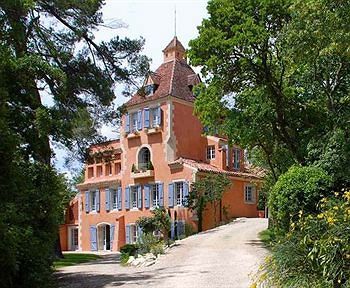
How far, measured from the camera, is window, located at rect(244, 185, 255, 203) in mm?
37050

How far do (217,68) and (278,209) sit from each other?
6173 millimetres

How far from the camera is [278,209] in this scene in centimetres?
1867

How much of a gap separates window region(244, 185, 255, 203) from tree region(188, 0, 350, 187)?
14.7 meters

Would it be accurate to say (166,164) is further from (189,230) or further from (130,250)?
(130,250)

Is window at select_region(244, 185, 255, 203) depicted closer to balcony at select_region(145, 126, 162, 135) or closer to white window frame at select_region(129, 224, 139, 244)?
balcony at select_region(145, 126, 162, 135)

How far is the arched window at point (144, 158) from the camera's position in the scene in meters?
37.4

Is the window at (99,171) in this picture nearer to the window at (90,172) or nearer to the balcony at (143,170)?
the window at (90,172)

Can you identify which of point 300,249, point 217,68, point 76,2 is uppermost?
point 76,2

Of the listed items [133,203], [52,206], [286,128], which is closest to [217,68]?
[286,128]

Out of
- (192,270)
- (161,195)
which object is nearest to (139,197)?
(161,195)

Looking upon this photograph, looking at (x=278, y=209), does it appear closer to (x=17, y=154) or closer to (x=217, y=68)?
(x=217, y=68)

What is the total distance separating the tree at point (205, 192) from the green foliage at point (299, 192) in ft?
42.5

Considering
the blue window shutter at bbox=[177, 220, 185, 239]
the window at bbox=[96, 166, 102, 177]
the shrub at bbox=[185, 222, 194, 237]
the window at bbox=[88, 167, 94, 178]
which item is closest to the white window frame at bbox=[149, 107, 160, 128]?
the blue window shutter at bbox=[177, 220, 185, 239]

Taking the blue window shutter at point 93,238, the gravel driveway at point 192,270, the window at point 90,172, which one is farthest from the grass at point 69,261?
the window at point 90,172
